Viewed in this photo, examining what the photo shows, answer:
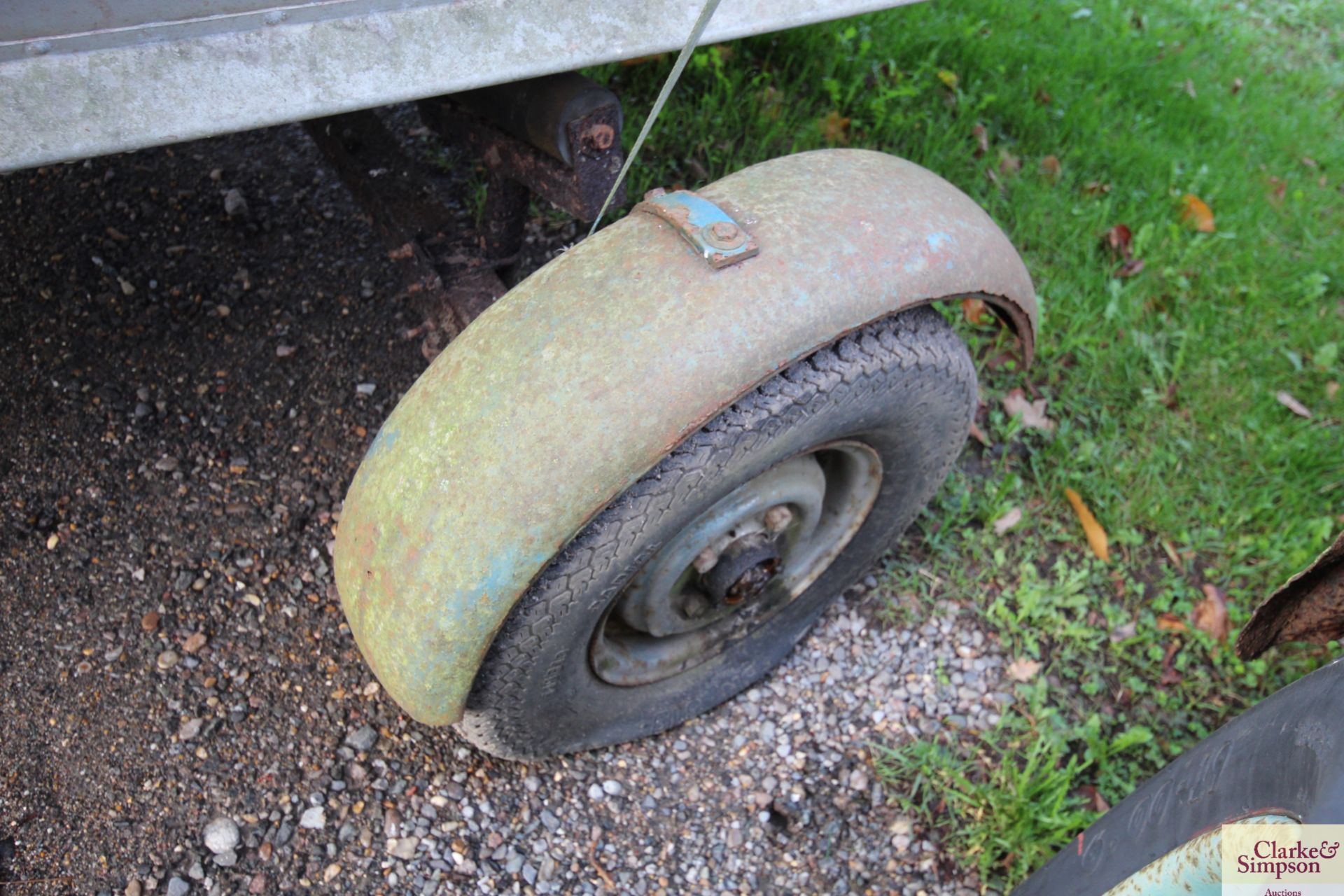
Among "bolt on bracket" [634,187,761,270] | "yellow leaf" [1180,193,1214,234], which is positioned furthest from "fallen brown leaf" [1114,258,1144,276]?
"bolt on bracket" [634,187,761,270]

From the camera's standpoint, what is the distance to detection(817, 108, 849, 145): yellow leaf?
3.13 meters

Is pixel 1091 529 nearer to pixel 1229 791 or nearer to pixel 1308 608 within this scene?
pixel 1308 608

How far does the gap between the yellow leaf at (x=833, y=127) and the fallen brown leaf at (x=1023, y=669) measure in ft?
5.75

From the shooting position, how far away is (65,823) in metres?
1.75

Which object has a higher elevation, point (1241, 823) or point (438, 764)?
point (1241, 823)

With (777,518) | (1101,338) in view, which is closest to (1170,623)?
(1101,338)

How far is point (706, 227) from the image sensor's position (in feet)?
4.57

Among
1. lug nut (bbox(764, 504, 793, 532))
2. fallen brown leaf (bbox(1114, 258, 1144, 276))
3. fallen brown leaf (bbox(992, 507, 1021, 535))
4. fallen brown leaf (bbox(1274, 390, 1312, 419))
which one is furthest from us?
fallen brown leaf (bbox(1114, 258, 1144, 276))

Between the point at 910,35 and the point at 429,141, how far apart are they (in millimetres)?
1749

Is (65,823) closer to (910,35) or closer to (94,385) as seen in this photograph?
(94,385)

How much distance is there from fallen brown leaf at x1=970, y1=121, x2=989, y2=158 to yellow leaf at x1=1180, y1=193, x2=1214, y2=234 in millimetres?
698

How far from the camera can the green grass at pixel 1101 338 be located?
2215 millimetres

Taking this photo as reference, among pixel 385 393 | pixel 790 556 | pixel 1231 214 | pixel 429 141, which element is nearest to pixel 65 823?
pixel 385 393

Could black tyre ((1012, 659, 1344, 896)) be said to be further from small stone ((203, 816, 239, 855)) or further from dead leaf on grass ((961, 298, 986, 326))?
A: dead leaf on grass ((961, 298, 986, 326))
